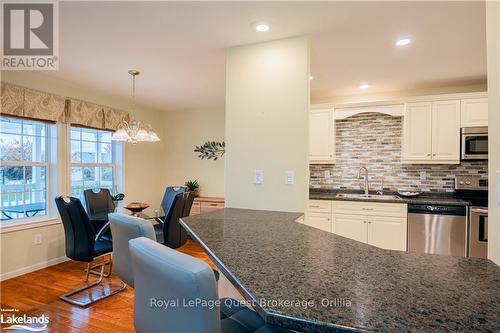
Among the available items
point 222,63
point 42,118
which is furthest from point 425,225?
point 42,118

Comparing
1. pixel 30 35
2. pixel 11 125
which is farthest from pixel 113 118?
pixel 30 35

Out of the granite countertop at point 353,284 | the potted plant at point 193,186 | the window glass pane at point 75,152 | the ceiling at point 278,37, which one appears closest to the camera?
the granite countertop at point 353,284

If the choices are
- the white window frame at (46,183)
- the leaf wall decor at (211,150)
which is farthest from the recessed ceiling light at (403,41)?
the white window frame at (46,183)

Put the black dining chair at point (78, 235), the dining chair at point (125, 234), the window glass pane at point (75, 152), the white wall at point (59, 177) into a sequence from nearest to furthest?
the dining chair at point (125, 234) < the black dining chair at point (78, 235) < the white wall at point (59, 177) < the window glass pane at point (75, 152)

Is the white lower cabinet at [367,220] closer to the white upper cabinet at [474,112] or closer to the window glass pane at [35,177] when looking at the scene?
the white upper cabinet at [474,112]

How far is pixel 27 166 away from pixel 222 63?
280 centimetres

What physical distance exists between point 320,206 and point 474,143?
80.7 inches

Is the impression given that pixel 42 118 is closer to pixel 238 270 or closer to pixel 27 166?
pixel 27 166

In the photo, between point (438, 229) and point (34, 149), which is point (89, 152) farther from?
point (438, 229)

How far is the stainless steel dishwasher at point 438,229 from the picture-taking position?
3266 mm

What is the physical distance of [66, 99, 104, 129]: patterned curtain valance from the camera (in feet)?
12.6

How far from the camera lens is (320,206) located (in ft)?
12.6

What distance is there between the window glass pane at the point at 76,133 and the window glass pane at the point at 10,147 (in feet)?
2.19

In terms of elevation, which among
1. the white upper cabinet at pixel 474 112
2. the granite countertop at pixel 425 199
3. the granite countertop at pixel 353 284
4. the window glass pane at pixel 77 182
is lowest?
the granite countertop at pixel 425 199
